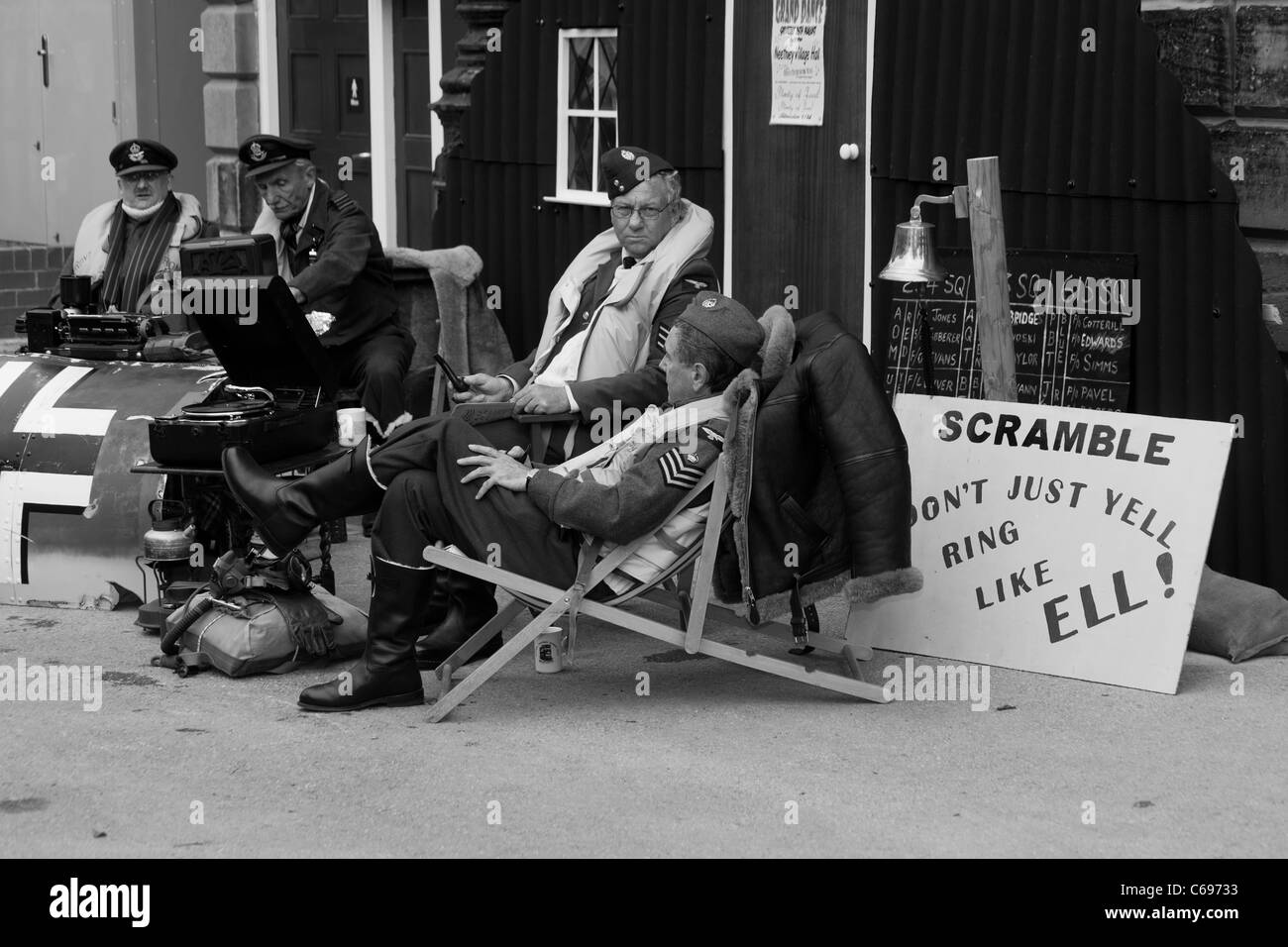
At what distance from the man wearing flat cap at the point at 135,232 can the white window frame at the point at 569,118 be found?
182cm

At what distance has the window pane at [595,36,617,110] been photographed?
889 centimetres

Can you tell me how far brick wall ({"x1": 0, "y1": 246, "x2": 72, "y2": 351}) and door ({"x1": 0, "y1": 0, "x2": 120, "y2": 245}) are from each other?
217 millimetres

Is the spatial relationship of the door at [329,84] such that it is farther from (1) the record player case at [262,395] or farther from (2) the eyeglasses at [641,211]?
(2) the eyeglasses at [641,211]

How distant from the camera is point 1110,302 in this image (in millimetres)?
6602

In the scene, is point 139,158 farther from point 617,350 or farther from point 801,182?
point 617,350

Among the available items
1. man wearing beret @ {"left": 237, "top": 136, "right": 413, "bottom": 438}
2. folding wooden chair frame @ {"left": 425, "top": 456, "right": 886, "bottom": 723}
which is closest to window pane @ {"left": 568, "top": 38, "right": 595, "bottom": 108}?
man wearing beret @ {"left": 237, "top": 136, "right": 413, "bottom": 438}

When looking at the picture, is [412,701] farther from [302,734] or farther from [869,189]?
[869,189]

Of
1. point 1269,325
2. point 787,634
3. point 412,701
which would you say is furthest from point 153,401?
point 1269,325

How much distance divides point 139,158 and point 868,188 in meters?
3.36

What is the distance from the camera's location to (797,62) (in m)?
7.80

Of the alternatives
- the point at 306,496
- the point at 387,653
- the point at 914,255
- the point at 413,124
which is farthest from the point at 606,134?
the point at 387,653

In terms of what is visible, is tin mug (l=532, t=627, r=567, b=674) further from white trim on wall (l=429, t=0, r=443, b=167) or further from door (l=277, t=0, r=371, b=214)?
door (l=277, t=0, r=371, b=214)

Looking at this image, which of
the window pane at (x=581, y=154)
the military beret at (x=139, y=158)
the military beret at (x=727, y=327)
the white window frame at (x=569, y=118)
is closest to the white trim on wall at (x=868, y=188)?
the white window frame at (x=569, y=118)

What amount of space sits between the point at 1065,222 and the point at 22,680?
404 cm
